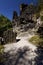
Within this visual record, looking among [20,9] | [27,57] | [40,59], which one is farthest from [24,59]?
[20,9]

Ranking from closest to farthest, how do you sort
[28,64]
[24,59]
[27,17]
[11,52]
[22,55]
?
[28,64]
[24,59]
[22,55]
[11,52]
[27,17]

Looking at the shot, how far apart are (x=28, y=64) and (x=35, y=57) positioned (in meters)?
1.65

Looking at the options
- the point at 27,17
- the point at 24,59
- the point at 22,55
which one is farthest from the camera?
the point at 27,17

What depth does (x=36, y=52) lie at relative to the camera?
1385 centimetres

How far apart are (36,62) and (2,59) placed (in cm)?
337

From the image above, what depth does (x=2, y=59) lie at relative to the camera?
490 inches

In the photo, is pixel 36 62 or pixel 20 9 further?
pixel 20 9

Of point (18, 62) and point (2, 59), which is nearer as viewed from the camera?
point (18, 62)

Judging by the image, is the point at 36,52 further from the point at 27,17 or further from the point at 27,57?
the point at 27,17

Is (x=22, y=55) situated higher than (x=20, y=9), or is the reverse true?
(x=20, y=9)

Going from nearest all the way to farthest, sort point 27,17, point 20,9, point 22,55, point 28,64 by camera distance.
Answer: point 28,64
point 22,55
point 27,17
point 20,9

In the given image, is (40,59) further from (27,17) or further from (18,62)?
(27,17)

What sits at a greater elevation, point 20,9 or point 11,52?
point 20,9

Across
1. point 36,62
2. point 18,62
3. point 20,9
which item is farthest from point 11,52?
point 20,9
